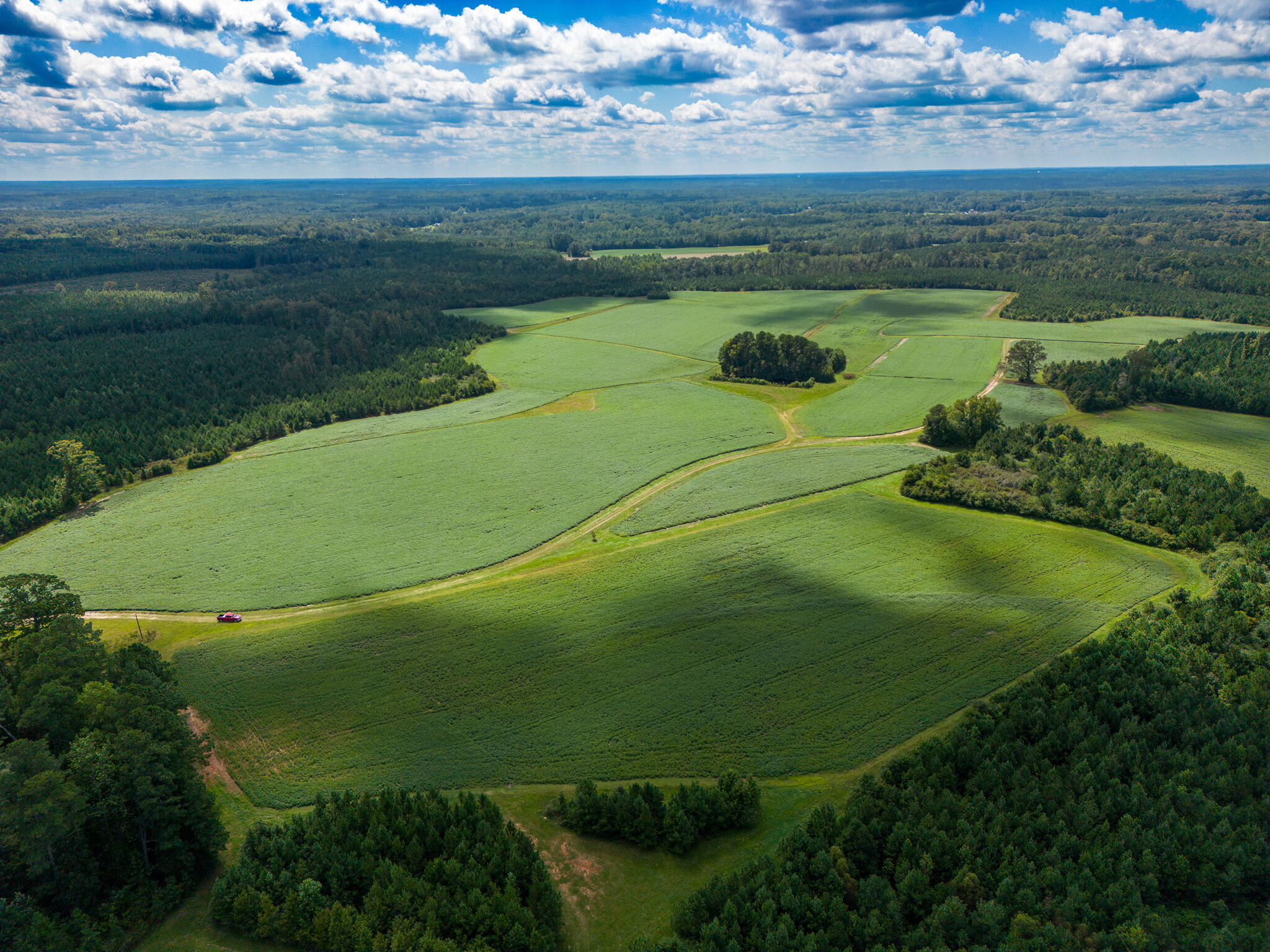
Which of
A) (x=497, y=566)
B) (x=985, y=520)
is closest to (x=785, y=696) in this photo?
(x=497, y=566)

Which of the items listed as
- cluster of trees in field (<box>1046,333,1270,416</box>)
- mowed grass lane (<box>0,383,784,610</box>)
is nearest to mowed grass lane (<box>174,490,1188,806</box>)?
mowed grass lane (<box>0,383,784,610</box>)

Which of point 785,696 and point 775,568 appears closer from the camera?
point 785,696

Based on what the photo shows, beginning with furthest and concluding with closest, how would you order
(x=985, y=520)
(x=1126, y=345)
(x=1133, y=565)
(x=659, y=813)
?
(x=1126, y=345) → (x=985, y=520) → (x=1133, y=565) → (x=659, y=813)

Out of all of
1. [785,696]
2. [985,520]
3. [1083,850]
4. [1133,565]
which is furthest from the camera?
[985,520]

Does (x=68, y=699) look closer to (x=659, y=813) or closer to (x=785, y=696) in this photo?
(x=659, y=813)

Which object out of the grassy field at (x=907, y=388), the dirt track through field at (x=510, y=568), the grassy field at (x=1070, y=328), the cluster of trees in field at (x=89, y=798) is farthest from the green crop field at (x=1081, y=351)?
the cluster of trees in field at (x=89, y=798)

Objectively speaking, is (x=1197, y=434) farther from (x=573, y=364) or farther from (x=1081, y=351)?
(x=573, y=364)

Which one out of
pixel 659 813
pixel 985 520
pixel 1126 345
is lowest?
pixel 659 813
